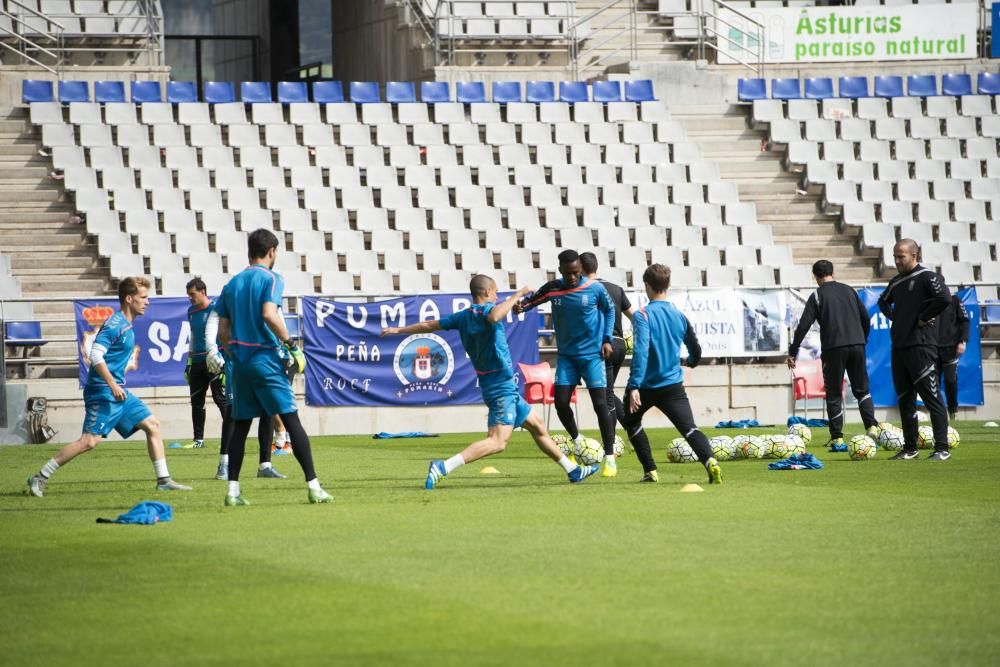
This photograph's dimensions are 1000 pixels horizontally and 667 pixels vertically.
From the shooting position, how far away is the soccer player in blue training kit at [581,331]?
508 inches

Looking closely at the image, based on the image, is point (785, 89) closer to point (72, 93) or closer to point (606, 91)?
Answer: point (606, 91)

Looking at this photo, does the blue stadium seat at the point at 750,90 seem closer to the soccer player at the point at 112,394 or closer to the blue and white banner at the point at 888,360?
the blue and white banner at the point at 888,360

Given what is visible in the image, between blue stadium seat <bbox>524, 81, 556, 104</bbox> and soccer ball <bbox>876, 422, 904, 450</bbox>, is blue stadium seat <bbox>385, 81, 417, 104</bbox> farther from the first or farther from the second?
soccer ball <bbox>876, 422, 904, 450</bbox>

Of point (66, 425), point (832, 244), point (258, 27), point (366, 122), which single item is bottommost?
point (66, 425)

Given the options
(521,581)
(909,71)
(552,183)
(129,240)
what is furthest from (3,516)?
(909,71)

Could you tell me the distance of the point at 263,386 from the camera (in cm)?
1089

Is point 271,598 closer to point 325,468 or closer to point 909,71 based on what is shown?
point 325,468

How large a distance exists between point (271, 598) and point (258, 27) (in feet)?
103

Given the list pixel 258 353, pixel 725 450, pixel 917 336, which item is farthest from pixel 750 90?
pixel 258 353

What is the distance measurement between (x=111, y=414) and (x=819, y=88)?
2152cm

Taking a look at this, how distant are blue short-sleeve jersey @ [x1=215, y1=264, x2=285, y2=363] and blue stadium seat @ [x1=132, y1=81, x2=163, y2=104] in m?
17.5

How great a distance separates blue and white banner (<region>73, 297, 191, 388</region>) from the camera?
21.4 metres

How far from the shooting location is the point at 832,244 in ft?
92.3

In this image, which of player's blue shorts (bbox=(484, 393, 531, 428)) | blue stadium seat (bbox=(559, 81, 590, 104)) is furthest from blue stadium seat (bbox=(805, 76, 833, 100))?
player's blue shorts (bbox=(484, 393, 531, 428))
